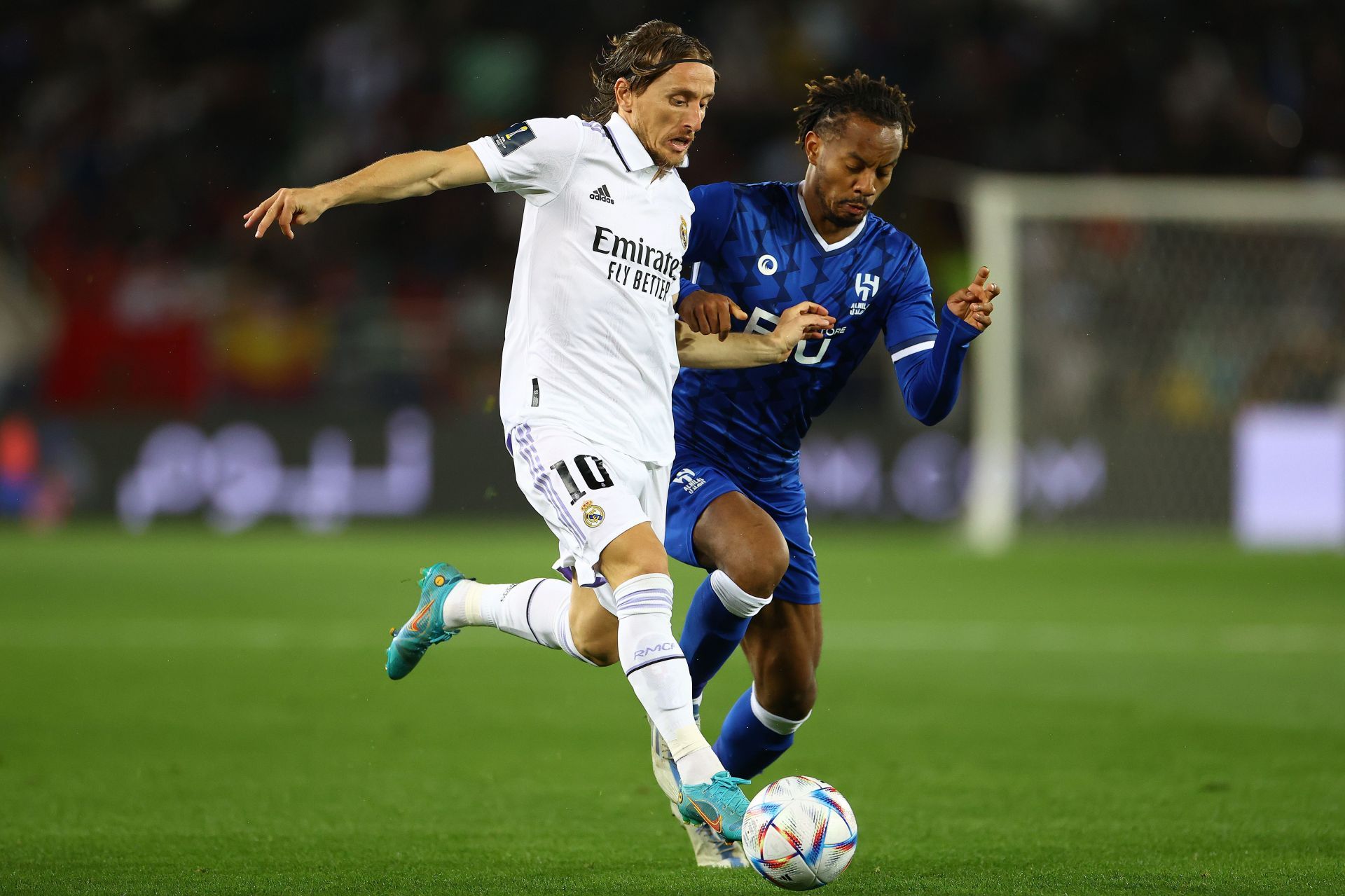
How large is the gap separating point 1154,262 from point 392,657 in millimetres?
13391

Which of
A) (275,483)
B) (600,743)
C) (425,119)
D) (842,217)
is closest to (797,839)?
(842,217)

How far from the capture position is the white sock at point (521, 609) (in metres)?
4.64

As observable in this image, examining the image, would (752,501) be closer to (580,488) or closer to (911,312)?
(911,312)

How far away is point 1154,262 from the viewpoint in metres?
16.9

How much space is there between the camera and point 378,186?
155 inches

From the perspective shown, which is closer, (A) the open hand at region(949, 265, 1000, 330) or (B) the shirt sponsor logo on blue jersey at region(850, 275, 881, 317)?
(A) the open hand at region(949, 265, 1000, 330)

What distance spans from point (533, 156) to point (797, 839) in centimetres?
179

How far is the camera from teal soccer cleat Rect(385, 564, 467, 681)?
4.96 m

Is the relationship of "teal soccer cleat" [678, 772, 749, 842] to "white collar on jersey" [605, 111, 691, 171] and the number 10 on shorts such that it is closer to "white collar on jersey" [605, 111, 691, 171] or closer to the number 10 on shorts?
the number 10 on shorts

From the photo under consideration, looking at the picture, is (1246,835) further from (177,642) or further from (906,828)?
(177,642)

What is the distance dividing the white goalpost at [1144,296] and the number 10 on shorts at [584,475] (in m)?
11.8

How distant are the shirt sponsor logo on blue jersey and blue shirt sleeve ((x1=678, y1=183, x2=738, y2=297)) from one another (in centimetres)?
41

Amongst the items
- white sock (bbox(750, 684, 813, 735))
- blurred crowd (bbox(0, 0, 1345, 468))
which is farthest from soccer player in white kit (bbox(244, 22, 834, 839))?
blurred crowd (bbox(0, 0, 1345, 468))

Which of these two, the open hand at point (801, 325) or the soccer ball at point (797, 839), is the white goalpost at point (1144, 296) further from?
the soccer ball at point (797, 839)
